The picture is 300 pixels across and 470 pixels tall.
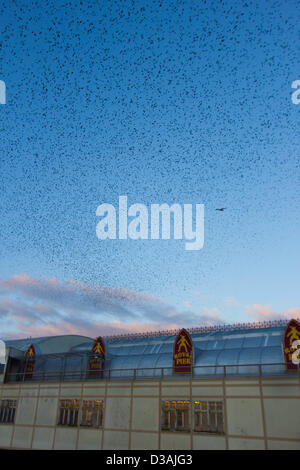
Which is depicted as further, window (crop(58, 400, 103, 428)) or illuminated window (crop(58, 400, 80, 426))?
illuminated window (crop(58, 400, 80, 426))

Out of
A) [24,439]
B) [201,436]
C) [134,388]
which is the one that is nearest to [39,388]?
[24,439]

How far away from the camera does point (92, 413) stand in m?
27.4

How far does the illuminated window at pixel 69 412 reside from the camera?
28.0m

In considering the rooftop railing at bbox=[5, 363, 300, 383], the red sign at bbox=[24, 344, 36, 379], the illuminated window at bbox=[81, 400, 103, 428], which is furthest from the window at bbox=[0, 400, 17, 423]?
the illuminated window at bbox=[81, 400, 103, 428]

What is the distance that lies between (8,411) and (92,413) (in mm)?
9709

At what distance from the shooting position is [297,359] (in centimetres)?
2467

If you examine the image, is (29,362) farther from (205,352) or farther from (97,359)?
(205,352)

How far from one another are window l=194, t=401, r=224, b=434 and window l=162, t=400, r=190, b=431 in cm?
63

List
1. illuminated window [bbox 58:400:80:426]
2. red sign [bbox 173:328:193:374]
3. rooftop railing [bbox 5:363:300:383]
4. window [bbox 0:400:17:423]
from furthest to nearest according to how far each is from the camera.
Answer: window [bbox 0:400:17:423]
red sign [bbox 173:328:193:374]
illuminated window [bbox 58:400:80:426]
rooftop railing [bbox 5:363:300:383]

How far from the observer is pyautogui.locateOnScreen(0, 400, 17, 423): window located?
31.6m

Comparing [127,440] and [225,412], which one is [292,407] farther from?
[127,440]

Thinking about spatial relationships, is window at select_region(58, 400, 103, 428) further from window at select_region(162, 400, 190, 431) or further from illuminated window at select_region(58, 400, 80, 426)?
window at select_region(162, 400, 190, 431)

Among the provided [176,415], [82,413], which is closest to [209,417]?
[176,415]

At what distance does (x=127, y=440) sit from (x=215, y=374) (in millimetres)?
7643
